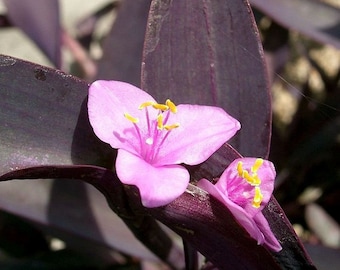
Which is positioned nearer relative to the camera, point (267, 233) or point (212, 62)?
point (267, 233)

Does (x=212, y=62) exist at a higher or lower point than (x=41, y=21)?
higher

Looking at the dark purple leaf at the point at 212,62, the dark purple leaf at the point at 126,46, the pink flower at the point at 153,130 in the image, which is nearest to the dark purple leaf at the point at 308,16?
the dark purple leaf at the point at 126,46

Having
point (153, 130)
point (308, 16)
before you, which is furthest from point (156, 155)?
point (308, 16)

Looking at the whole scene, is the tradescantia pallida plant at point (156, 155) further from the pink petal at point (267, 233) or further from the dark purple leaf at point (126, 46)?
the dark purple leaf at point (126, 46)

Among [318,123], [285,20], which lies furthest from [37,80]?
[318,123]

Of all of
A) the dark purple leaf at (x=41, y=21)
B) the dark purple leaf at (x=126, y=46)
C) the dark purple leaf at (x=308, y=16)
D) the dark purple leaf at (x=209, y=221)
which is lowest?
the dark purple leaf at (x=41, y=21)

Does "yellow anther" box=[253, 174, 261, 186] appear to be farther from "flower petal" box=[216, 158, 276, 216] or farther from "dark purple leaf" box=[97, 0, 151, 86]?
"dark purple leaf" box=[97, 0, 151, 86]

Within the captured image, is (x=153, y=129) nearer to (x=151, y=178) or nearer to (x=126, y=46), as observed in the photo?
(x=151, y=178)

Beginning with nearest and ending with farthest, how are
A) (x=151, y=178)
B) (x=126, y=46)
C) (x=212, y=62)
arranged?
(x=151, y=178) < (x=212, y=62) < (x=126, y=46)
